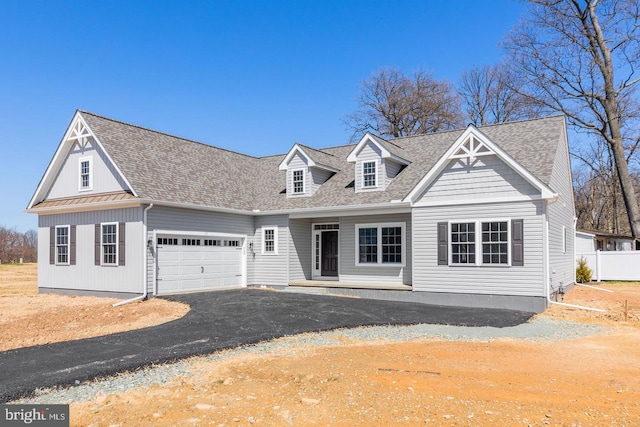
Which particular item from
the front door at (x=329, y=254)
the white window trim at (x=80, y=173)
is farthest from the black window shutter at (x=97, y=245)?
the front door at (x=329, y=254)

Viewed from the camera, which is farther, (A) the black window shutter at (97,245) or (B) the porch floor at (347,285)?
(A) the black window shutter at (97,245)

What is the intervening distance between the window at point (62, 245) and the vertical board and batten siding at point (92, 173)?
1.38 m

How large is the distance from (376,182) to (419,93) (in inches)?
979

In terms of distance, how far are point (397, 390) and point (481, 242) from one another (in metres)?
9.75

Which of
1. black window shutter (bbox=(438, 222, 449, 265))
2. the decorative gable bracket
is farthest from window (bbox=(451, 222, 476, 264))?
the decorative gable bracket

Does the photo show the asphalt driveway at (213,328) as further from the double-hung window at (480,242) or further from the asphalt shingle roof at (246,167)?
the asphalt shingle roof at (246,167)

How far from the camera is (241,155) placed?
25531 mm

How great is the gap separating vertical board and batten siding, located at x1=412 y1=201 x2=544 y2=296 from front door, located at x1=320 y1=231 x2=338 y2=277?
504cm

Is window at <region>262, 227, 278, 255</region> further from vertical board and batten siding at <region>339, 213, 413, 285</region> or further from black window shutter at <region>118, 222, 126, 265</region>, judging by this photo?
black window shutter at <region>118, 222, 126, 265</region>

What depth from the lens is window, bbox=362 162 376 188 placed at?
19672 millimetres

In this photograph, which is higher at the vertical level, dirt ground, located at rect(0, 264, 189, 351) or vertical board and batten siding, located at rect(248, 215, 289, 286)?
vertical board and batten siding, located at rect(248, 215, 289, 286)

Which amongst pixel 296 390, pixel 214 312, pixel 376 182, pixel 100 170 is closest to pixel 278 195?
pixel 376 182

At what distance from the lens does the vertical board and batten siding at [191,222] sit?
17.0 meters

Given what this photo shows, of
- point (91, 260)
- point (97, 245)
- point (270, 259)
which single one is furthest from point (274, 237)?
point (91, 260)
